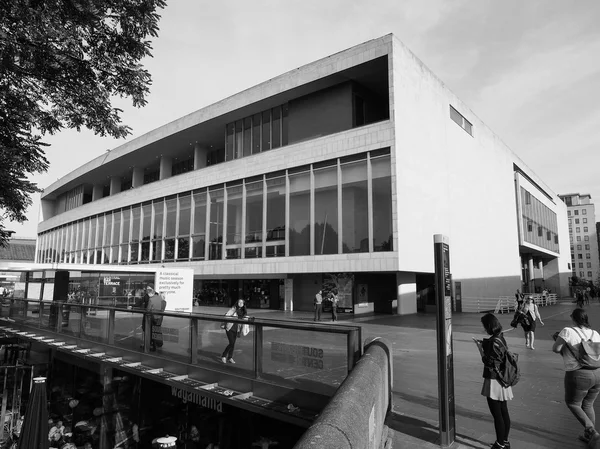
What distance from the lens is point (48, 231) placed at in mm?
61812

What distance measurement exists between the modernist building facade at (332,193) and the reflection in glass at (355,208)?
0.20 feet

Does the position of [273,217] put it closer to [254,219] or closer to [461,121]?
[254,219]

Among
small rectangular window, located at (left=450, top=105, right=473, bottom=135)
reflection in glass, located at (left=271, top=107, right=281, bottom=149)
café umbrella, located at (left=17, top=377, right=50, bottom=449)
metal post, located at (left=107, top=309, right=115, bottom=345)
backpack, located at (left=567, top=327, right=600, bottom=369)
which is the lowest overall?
café umbrella, located at (left=17, top=377, right=50, bottom=449)

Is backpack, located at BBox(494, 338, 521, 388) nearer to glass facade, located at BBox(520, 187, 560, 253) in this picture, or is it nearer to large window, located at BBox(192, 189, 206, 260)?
large window, located at BBox(192, 189, 206, 260)

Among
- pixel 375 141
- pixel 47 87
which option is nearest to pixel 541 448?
pixel 47 87

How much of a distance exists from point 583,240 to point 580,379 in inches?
5819

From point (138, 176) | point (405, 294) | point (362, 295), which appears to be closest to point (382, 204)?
point (405, 294)

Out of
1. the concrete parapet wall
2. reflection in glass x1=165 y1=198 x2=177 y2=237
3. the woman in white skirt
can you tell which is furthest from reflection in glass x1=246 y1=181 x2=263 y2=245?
the woman in white skirt

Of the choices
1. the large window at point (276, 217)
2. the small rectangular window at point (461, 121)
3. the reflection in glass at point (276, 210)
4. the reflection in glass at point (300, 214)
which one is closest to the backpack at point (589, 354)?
the reflection in glass at point (300, 214)

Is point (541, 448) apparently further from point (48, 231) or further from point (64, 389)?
point (48, 231)

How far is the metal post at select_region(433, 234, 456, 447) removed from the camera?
507 centimetres

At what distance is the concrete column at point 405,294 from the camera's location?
25250mm

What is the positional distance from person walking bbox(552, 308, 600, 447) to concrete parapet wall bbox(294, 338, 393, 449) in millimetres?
2309

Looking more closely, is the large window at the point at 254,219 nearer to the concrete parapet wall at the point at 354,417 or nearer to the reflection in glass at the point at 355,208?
the reflection in glass at the point at 355,208
